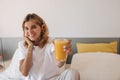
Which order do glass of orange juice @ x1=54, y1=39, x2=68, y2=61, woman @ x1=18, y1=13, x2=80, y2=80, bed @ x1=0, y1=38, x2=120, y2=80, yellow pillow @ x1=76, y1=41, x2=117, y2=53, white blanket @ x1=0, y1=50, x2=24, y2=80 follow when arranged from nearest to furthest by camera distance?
1. glass of orange juice @ x1=54, y1=39, x2=68, y2=61
2. woman @ x1=18, y1=13, x2=80, y2=80
3. bed @ x1=0, y1=38, x2=120, y2=80
4. white blanket @ x1=0, y1=50, x2=24, y2=80
5. yellow pillow @ x1=76, y1=41, x2=117, y2=53

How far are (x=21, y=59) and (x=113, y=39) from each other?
1.13 meters

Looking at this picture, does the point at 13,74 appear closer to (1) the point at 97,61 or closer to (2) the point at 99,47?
(1) the point at 97,61

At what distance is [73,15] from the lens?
238cm

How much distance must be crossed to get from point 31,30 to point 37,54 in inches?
8.7

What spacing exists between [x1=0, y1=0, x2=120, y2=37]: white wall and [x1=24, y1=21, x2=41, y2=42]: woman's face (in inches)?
29.1

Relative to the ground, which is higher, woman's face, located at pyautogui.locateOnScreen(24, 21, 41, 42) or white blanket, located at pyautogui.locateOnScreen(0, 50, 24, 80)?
woman's face, located at pyautogui.locateOnScreen(24, 21, 41, 42)

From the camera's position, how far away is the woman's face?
167cm

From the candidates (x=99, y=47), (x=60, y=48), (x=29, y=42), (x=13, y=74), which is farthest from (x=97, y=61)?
(x=13, y=74)

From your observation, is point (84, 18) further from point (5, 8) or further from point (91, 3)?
point (5, 8)

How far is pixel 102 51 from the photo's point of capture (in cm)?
219

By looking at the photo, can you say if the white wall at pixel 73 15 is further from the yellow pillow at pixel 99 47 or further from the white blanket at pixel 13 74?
the white blanket at pixel 13 74

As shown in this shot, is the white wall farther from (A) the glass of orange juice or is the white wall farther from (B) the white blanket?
(A) the glass of orange juice

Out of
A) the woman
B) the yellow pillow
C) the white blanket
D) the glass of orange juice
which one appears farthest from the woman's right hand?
the yellow pillow

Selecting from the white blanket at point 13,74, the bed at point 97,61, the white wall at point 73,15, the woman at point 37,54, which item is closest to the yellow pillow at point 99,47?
the bed at point 97,61
